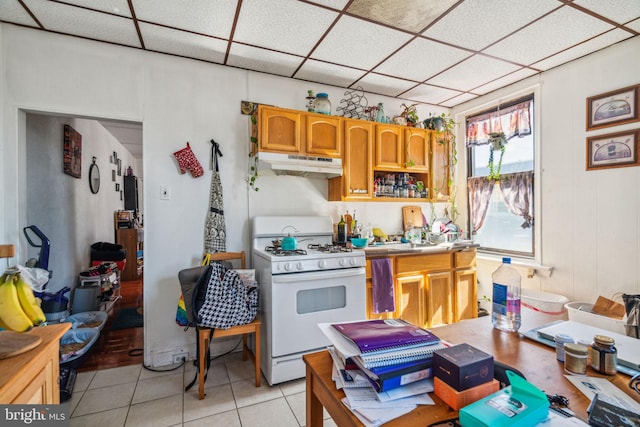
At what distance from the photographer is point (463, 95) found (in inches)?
136

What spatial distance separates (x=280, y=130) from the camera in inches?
103

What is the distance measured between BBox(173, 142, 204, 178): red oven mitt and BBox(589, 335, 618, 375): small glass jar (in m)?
2.67

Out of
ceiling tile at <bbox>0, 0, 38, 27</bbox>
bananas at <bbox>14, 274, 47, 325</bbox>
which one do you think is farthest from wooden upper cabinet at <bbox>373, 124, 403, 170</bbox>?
ceiling tile at <bbox>0, 0, 38, 27</bbox>

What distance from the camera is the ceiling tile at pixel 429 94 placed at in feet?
10.6

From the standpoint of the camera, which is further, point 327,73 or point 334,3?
point 327,73

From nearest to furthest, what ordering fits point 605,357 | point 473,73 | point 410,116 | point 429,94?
point 605,357, point 473,73, point 410,116, point 429,94

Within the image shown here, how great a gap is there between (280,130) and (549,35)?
A: 7.37 ft

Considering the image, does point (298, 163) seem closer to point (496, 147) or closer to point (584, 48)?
point (496, 147)

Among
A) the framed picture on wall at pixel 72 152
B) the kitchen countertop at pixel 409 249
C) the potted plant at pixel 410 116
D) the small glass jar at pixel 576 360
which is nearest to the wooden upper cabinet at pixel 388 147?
the potted plant at pixel 410 116

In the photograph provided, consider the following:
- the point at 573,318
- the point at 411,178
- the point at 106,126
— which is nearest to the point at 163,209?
the point at 411,178

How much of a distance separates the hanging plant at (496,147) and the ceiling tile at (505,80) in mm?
519

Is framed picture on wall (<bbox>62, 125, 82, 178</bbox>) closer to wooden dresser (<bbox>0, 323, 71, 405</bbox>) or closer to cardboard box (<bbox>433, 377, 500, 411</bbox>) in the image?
wooden dresser (<bbox>0, 323, 71, 405</bbox>)

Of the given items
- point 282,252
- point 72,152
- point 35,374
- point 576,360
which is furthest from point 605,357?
point 72,152

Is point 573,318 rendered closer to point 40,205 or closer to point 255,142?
point 255,142
